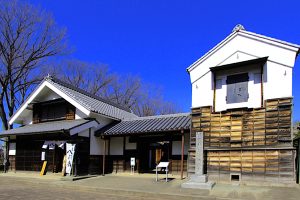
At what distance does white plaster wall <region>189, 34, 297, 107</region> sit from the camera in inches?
510

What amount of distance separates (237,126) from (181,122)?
370 cm

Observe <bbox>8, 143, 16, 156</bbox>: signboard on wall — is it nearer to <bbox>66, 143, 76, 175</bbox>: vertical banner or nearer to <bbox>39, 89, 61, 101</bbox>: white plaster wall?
<bbox>39, 89, 61, 101</bbox>: white plaster wall

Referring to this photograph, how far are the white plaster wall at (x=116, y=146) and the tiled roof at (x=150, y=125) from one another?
88cm

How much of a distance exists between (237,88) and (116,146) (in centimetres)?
892

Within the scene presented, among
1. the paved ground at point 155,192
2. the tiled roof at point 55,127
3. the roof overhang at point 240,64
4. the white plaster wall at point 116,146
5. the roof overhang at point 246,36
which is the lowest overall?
the paved ground at point 155,192

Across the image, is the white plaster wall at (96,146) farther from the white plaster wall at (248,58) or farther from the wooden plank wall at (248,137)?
the white plaster wall at (248,58)

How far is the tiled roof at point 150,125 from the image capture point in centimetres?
1641

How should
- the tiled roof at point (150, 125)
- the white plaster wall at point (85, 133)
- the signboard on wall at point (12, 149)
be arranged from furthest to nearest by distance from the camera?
the signboard on wall at point (12, 149)
the white plaster wall at point (85, 133)
the tiled roof at point (150, 125)

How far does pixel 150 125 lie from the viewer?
17.9m

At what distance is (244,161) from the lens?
13281 mm

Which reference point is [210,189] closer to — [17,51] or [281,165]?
[281,165]

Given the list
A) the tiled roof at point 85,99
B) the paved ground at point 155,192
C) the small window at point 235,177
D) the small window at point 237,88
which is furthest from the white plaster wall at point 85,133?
the small window at point 235,177

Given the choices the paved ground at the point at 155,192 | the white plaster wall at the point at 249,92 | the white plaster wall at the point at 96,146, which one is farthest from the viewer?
the white plaster wall at the point at 96,146

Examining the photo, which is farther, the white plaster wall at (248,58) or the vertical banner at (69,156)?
the vertical banner at (69,156)
